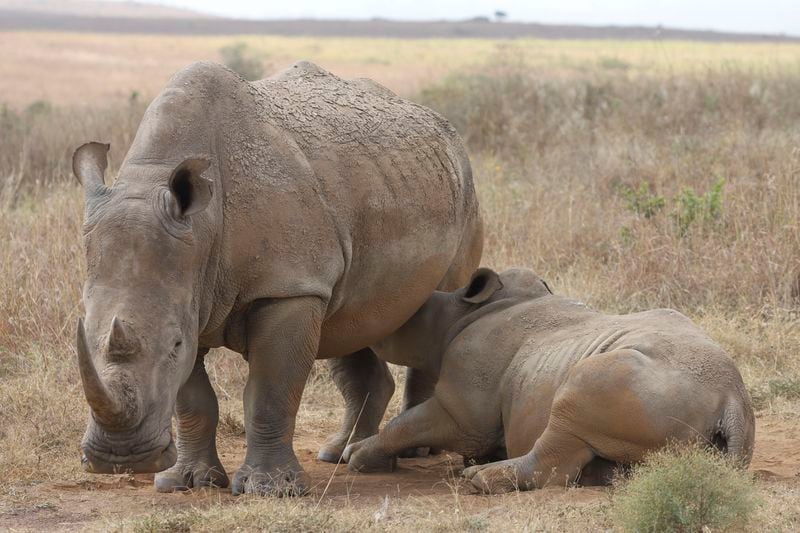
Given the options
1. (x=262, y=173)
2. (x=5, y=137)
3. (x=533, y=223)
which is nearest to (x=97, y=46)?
(x=5, y=137)

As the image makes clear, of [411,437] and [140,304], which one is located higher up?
[140,304]

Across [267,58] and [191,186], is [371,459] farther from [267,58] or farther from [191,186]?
[267,58]

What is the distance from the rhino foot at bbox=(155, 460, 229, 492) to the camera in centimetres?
702

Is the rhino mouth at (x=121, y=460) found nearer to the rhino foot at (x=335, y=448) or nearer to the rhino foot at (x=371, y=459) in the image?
the rhino foot at (x=371, y=459)

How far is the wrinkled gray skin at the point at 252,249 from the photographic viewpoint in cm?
567

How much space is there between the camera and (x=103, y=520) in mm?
5957

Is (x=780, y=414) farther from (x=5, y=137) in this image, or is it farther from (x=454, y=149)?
(x=5, y=137)

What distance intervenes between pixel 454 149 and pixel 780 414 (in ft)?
9.16

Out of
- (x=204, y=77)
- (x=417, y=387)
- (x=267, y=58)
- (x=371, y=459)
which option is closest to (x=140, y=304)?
(x=204, y=77)

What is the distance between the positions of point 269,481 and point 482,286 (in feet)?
6.18

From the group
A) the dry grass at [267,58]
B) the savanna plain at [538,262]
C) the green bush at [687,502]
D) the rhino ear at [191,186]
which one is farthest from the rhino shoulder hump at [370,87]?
the dry grass at [267,58]

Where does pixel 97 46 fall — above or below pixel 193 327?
below

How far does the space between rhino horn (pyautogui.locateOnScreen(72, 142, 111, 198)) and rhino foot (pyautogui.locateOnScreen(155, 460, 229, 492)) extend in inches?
69.8

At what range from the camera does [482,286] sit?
771 centimetres
